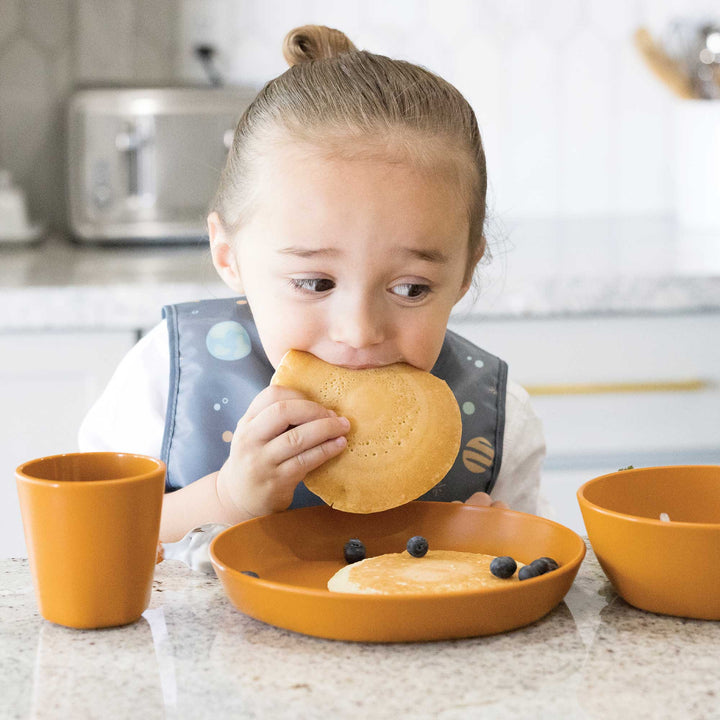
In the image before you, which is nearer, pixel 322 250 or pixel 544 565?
pixel 544 565

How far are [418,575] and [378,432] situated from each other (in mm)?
213

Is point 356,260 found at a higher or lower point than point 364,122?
lower

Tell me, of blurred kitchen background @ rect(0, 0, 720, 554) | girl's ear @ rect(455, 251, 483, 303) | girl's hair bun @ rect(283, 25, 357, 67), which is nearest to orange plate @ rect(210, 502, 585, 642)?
girl's ear @ rect(455, 251, 483, 303)

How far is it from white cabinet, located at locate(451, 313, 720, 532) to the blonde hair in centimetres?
80

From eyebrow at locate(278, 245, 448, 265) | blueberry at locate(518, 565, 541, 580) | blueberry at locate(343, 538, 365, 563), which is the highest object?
eyebrow at locate(278, 245, 448, 265)

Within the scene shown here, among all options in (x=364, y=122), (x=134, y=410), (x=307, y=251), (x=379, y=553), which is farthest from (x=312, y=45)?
(x=379, y=553)

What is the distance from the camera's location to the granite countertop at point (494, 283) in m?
1.76

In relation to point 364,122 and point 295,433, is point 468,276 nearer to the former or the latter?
point 364,122

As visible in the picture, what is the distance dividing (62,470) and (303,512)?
215mm

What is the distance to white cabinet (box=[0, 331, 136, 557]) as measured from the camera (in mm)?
1773

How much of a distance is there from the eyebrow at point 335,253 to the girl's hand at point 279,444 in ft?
0.40

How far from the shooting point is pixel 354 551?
81cm

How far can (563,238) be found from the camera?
2.40 m

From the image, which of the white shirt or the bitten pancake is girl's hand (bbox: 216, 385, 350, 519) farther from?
the white shirt
